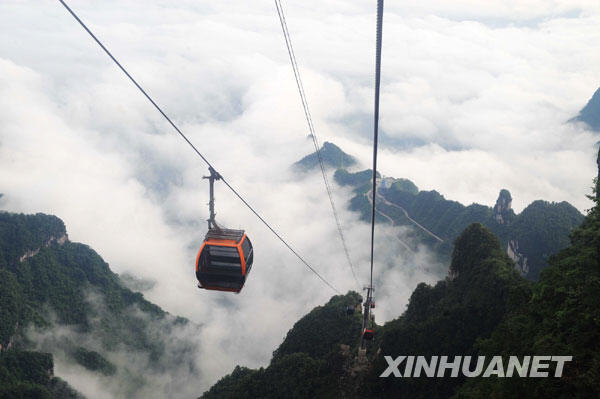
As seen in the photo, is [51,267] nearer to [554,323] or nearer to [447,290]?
[447,290]

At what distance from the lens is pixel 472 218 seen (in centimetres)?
9894

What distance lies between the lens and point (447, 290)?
49469 millimetres

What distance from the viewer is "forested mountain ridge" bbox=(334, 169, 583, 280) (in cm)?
6756

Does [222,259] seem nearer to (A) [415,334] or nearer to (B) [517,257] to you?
(A) [415,334]

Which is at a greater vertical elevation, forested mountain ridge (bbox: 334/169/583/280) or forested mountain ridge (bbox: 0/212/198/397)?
forested mountain ridge (bbox: 334/169/583/280)

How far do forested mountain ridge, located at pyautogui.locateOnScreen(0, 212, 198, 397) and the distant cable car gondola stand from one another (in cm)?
7475

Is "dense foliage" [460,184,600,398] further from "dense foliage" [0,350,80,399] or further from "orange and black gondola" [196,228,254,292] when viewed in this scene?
"dense foliage" [0,350,80,399]

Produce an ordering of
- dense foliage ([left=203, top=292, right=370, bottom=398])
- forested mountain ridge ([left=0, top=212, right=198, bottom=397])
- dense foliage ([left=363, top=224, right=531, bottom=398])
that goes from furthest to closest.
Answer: forested mountain ridge ([left=0, top=212, right=198, bottom=397]) < dense foliage ([left=203, top=292, right=370, bottom=398]) < dense foliage ([left=363, top=224, right=531, bottom=398])

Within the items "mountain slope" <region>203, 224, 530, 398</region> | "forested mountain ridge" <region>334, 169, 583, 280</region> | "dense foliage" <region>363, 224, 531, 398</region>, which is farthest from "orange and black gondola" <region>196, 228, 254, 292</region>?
"forested mountain ridge" <region>334, 169, 583, 280</region>

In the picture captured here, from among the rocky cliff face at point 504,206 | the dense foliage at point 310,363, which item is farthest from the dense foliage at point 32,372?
the rocky cliff face at point 504,206

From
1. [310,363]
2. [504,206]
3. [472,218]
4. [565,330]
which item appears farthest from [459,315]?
[472,218]

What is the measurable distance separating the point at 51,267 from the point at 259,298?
251 feet

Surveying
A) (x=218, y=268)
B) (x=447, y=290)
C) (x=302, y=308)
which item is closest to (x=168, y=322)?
(x=302, y=308)

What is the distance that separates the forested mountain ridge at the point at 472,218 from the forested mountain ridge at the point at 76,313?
7414 cm
